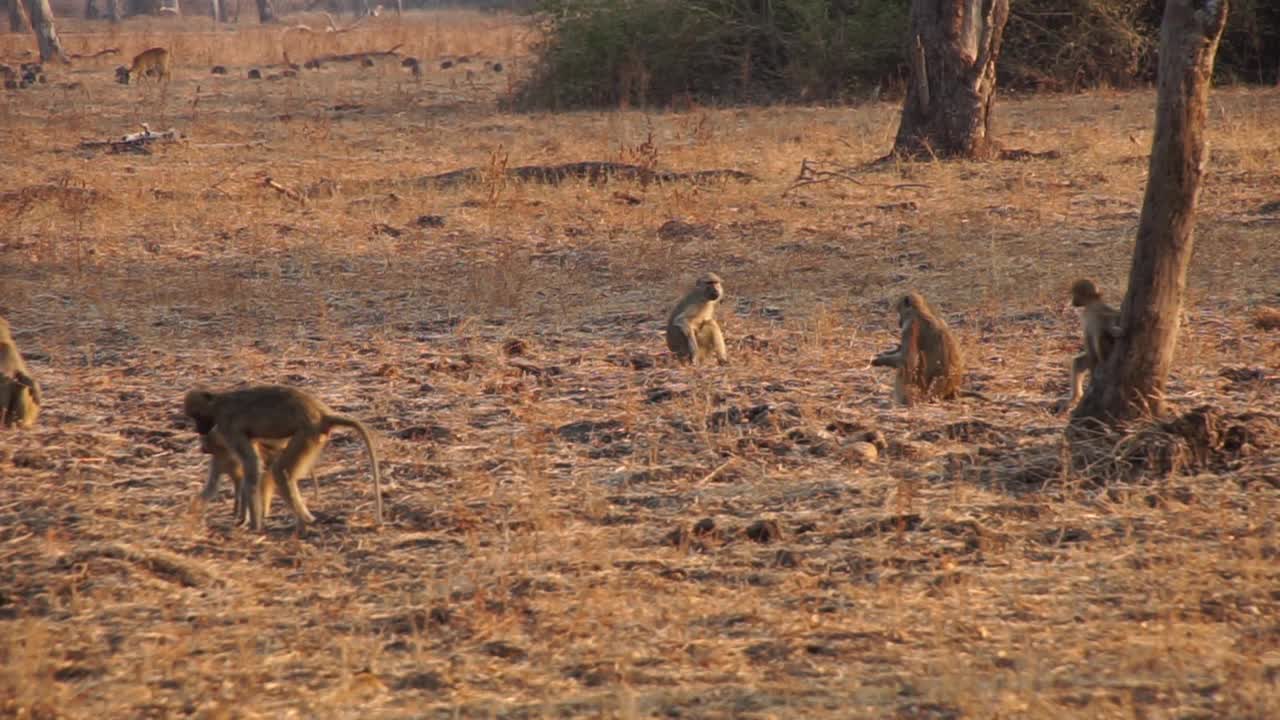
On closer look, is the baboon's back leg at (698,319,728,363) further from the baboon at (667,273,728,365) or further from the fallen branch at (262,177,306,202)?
the fallen branch at (262,177,306,202)

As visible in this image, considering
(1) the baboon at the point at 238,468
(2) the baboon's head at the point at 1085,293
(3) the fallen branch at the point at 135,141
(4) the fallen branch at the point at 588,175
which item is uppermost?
Result: (3) the fallen branch at the point at 135,141

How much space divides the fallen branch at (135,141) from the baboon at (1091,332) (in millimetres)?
13431

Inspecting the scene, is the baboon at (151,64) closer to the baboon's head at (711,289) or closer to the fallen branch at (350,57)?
the fallen branch at (350,57)

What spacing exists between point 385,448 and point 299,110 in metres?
17.1

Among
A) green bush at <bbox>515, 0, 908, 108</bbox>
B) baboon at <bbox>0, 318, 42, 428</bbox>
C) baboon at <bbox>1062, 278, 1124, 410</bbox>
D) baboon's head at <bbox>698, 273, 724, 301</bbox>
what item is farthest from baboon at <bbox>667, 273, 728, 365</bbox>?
green bush at <bbox>515, 0, 908, 108</bbox>

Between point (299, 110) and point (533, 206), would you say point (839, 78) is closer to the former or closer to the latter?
point (299, 110)

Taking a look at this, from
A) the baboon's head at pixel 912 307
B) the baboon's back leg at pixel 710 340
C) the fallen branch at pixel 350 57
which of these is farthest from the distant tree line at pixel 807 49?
the baboon's head at pixel 912 307

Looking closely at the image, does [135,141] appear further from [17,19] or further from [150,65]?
[17,19]

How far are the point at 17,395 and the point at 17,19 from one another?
46.1 metres

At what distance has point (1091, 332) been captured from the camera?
670 centimetres

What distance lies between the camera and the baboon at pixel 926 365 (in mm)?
6879

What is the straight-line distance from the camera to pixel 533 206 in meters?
12.9

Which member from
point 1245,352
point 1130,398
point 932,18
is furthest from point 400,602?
point 932,18

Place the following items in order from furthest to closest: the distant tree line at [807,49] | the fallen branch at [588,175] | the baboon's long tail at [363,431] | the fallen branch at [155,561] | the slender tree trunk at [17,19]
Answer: the slender tree trunk at [17,19] → the distant tree line at [807,49] → the fallen branch at [588,175] → the baboon's long tail at [363,431] → the fallen branch at [155,561]
